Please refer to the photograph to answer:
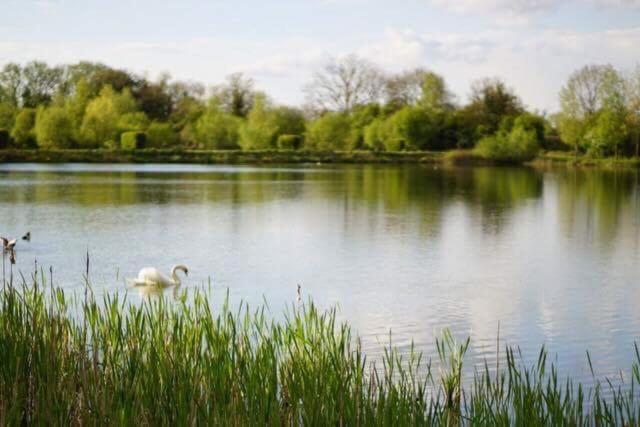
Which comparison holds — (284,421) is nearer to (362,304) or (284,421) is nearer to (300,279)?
(362,304)

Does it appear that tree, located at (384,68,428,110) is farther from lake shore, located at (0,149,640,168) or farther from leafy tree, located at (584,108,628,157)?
leafy tree, located at (584,108,628,157)

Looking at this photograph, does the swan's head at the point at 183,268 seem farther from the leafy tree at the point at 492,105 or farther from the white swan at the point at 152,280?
the leafy tree at the point at 492,105

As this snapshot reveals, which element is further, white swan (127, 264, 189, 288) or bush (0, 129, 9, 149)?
bush (0, 129, 9, 149)

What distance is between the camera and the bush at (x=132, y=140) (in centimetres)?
5853

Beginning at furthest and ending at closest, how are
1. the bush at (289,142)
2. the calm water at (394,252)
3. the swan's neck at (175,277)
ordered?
the bush at (289,142)
the swan's neck at (175,277)
the calm water at (394,252)

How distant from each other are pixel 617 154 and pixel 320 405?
167 ft

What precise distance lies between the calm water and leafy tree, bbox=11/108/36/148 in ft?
106

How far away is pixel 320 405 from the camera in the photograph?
457 cm

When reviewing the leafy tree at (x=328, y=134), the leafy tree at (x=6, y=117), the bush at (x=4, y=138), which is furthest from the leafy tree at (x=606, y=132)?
the leafy tree at (x=6, y=117)

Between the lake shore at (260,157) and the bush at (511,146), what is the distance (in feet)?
2.06

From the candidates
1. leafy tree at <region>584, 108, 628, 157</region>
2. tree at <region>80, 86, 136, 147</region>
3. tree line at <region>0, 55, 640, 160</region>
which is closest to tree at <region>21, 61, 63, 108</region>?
tree line at <region>0, 55, 640, 160</region>

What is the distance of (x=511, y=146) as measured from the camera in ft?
176

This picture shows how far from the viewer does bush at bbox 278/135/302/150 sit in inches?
2416

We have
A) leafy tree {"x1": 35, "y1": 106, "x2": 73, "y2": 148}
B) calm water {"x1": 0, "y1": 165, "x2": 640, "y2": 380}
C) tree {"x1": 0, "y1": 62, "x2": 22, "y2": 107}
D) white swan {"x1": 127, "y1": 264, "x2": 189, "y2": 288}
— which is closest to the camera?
calm water {"x1": 0, "y1": 165, "x2": 640, "y2": 380}
